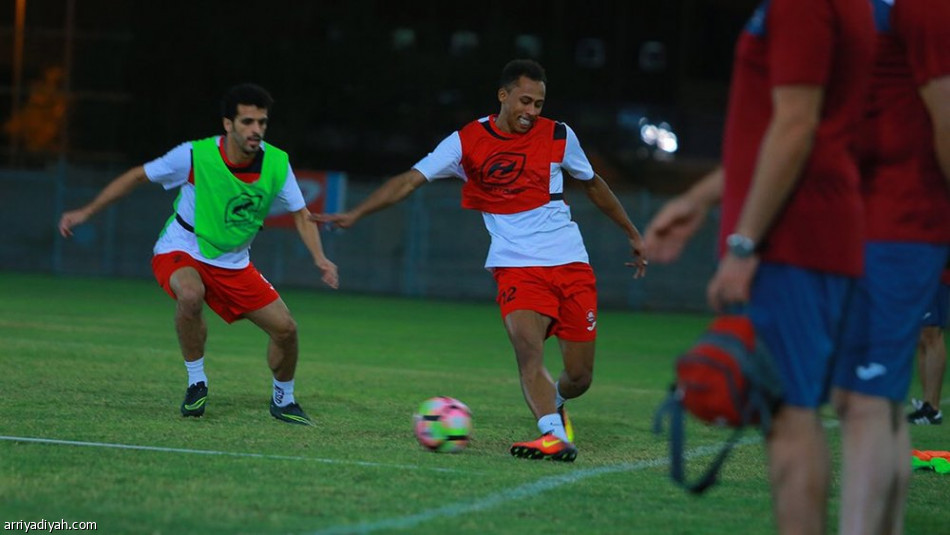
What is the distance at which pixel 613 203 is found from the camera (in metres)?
9.23

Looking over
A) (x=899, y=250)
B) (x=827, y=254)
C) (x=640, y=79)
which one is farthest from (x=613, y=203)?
(x=640, y=79)

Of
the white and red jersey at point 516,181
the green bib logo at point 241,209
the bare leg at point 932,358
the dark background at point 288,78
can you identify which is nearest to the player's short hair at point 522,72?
the white and red jersey at point 516,181

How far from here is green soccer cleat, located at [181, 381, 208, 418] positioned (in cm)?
916

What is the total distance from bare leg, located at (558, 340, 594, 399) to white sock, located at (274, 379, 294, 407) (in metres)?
1.75

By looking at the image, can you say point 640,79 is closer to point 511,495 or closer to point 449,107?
point 449,107

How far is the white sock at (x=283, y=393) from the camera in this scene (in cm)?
930

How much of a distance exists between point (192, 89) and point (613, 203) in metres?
31.1

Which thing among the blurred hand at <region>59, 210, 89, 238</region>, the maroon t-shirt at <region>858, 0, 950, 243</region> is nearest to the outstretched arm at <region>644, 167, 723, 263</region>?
the maroon t-shirt at <region>858, 0, 950, 243</region>

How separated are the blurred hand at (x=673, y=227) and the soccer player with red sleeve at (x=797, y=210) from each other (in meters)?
0.11

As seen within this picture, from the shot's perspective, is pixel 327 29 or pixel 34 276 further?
pixel 327 29

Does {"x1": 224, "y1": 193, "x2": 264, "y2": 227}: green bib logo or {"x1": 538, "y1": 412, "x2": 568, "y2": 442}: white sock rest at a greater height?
{"x1": 224, "y1": 193, "x2": 264, "y2": 227}: green bib logo

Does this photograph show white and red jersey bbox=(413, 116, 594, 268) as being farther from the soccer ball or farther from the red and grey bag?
the red and grey bag

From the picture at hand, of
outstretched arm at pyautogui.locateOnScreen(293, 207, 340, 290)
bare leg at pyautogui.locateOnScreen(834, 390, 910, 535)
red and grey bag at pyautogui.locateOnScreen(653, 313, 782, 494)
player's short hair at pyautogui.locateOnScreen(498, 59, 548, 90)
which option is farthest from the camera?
outstretched arm at pyautogui.locateOnScreen(293, 207, 340, 290)

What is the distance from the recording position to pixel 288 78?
39062mm
